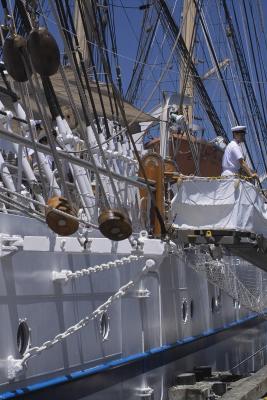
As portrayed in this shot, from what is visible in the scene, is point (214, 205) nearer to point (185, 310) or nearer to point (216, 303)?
point (185, 310)

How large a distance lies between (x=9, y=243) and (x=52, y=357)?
1.40 metres

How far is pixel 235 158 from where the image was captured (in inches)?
454

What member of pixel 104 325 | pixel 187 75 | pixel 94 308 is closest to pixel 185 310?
pixel 104 325

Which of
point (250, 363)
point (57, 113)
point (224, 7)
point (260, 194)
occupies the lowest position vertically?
point (250, 363)

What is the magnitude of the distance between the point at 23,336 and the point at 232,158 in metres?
5.39

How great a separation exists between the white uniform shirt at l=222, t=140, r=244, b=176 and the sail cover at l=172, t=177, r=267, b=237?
565 mm

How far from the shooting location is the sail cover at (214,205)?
1083cm

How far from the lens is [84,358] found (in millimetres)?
8125

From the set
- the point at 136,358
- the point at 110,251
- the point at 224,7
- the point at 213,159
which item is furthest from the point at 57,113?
the point at 224,7

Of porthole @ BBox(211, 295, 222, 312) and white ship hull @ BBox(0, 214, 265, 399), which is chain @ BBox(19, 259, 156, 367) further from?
porthole @ BBox(211, 295, 222, 312)

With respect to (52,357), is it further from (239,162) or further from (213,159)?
(213,159)

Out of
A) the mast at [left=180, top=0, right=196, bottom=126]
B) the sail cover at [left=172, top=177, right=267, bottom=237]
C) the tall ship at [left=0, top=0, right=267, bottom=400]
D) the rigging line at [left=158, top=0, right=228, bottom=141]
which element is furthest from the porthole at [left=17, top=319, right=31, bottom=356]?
the rigging line at [left=158, top=0, right=228, bottom=141]

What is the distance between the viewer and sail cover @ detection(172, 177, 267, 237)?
1083cm

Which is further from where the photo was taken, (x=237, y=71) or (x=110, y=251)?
(x=237, y=71)
